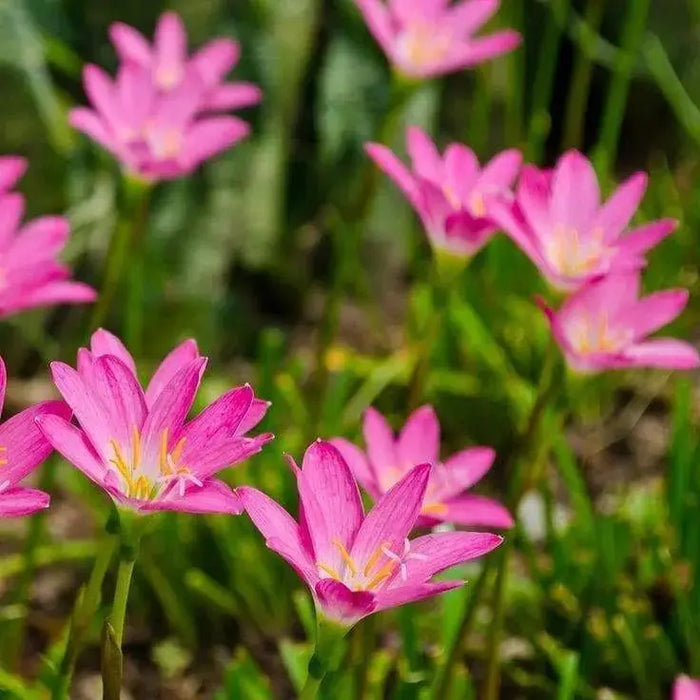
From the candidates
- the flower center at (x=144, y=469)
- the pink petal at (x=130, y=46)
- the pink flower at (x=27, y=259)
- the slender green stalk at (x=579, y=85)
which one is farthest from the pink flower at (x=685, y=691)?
the slender green stalk at (x=579, y=85)

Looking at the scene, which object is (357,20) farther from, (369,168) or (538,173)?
(538,173)

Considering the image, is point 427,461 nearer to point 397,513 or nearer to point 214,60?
point 397,513

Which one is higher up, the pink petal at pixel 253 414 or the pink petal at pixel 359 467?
the pink petal at pixel 253 414

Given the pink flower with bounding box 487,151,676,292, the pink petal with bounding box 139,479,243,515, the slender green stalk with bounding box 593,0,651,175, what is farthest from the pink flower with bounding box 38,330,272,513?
the slender green stalk with bounding box 593,0,651,175

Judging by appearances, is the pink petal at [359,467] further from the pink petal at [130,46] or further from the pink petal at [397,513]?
the pink petal at [130,46]

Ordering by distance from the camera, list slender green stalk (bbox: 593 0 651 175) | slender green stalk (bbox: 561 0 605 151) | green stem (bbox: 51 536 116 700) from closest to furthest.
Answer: green stem (bbox: 51 536 116 700) → slender green stalk (bbox: 593 0 651 175) → slender green stalk (bbox: 561 0 605 151)

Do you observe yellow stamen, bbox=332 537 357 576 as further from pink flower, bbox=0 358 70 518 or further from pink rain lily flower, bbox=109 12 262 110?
pink rain lily flower, bbox=109 12 262 110

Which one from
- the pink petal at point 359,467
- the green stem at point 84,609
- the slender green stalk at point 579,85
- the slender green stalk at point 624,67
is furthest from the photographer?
the slender green stalk at point 579,85

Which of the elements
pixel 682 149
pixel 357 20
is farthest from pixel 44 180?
pixel 682 149

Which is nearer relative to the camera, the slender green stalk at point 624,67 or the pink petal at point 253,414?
the pink petal at point 253,414
